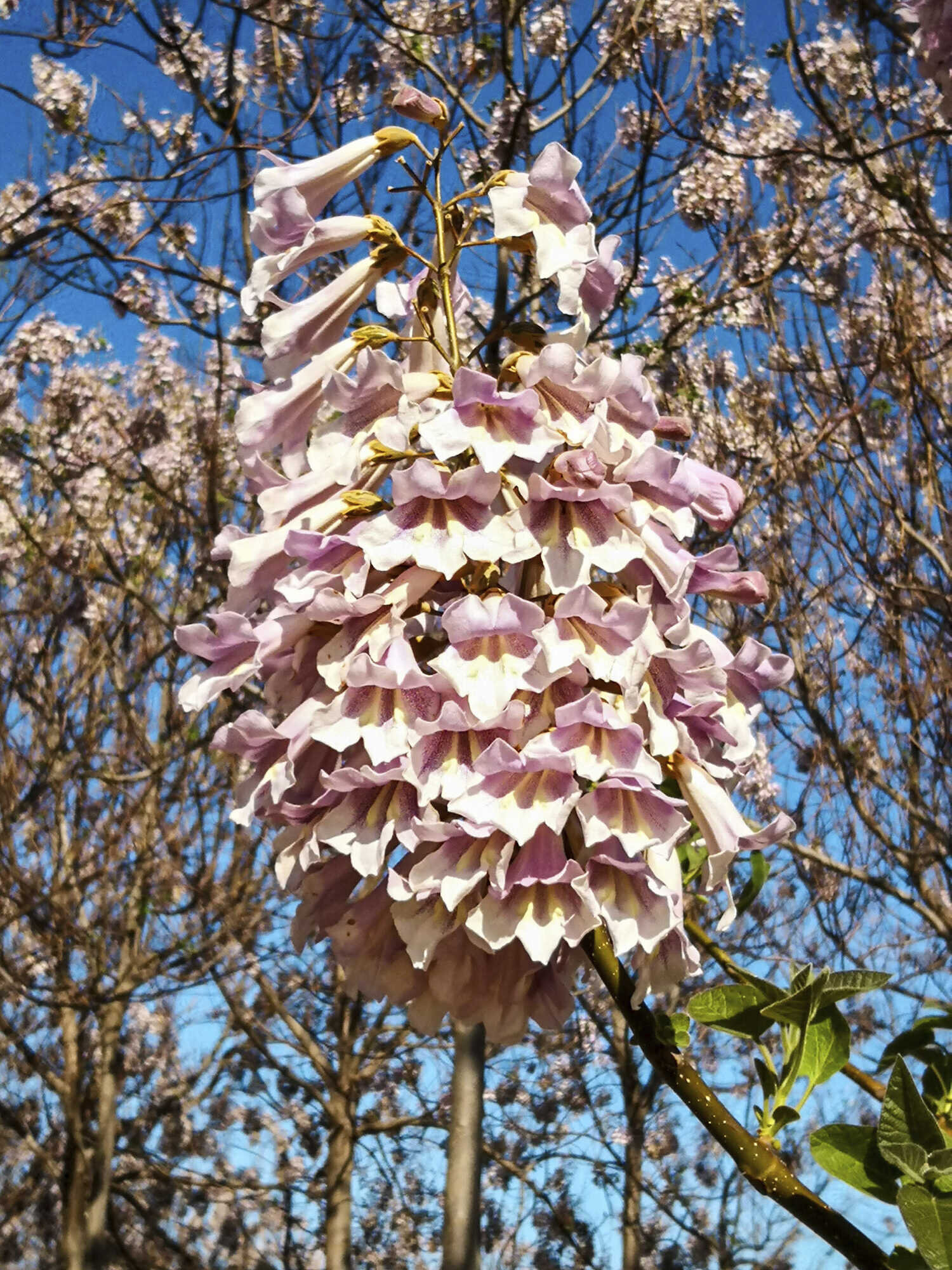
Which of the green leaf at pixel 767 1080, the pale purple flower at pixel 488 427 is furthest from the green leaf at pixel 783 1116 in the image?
the pale purple flower at pixel 488 427

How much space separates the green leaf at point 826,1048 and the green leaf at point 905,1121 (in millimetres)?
137

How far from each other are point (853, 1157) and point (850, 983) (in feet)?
0.45

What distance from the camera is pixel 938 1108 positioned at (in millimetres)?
1363

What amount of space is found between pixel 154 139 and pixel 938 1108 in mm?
6685

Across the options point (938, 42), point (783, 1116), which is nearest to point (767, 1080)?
point (783, 1116)

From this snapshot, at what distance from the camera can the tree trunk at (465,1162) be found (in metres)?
4.03

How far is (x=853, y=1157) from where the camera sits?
99cm

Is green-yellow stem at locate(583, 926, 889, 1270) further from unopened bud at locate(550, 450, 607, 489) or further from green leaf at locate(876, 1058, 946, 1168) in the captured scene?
unopened bud at locate(550, 450, 607, 489)

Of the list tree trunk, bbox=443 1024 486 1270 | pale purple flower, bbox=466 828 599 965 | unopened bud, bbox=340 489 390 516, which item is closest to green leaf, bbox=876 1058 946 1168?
pale purple flower, bbox=466 828 599 965

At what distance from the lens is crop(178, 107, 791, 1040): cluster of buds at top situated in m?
0.98

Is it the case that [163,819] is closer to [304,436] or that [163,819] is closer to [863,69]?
[863,69]

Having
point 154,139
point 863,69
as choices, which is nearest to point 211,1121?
point 154,139

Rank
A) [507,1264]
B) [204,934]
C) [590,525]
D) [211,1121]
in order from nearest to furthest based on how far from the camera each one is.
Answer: [590,525]
[204,934]
[507,1264]
[211,1121]

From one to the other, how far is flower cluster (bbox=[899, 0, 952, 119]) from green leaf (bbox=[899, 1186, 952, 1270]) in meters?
1.45
